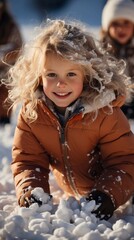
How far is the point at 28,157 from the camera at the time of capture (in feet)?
9.07

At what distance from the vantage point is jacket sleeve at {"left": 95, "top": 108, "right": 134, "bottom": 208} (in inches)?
102

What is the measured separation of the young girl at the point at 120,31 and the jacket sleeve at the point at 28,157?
1.96 metres

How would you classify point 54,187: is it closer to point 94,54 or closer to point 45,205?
point 45,205

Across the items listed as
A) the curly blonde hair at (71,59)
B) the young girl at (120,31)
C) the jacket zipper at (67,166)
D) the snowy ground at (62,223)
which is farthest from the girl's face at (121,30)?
the snowy ground at (62,223)

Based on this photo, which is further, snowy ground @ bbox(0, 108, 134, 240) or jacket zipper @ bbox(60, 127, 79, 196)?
jacket zipper @ bbox(60, 127, 79, 196)

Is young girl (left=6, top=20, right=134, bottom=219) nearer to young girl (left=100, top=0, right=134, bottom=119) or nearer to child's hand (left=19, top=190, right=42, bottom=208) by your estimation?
child's hand (left=19, top=190, right=42, bottom=208)

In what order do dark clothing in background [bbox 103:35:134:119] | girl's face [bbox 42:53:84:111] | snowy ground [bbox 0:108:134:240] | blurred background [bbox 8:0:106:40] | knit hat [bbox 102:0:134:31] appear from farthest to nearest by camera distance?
blurred background [bbox 8:0:106:40] < knit hat [bbox 102:0:134:31] < dark clothing in background [bbox 103:35:134:119] < girl's face [bbox 42:53:84:111] < snowy ground [bbox 0:108:134:240]

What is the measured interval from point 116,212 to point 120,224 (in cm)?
37

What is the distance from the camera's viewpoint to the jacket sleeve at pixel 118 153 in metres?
2.59

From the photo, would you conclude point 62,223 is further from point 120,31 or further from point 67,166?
point 120,31

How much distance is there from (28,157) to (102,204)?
19.9 inches

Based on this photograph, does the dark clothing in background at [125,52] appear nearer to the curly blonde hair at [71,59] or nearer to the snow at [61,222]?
the curly blonde hair at [71,59]

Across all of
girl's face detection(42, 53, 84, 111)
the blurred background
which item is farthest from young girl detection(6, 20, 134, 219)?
the blurred background

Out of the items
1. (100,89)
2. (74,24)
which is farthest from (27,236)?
(74,24)
